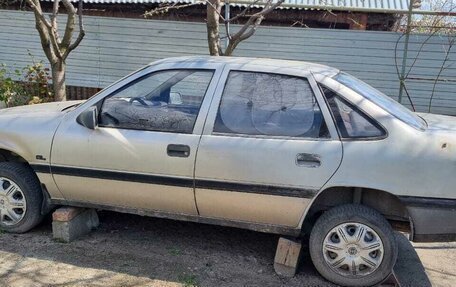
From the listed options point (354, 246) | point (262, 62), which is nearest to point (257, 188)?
point (354, 246)

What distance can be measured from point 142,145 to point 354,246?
183cm

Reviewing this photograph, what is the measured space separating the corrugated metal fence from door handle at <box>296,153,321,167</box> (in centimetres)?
466

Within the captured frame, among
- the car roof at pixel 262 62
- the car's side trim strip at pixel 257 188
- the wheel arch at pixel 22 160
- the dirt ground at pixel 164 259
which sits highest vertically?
the car roof at pixel 262 62

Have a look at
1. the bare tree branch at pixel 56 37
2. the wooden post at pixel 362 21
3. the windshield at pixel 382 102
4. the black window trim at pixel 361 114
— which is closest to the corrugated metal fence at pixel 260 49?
the wooden post at pixel 362 21

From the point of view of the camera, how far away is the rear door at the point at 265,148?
3.25 metres

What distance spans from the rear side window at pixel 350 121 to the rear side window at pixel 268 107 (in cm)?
12

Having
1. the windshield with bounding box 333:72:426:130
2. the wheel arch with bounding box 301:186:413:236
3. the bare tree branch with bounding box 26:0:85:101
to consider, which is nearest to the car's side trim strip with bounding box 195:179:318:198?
the wheel arch with bounding box 301:186:413:236

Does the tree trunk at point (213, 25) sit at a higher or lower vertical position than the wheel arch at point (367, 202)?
higher

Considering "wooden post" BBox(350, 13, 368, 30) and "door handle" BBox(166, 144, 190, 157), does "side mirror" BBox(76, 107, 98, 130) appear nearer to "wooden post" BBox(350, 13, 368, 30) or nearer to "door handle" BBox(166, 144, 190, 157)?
"door handle" BBox(166, 144, 190, 157)

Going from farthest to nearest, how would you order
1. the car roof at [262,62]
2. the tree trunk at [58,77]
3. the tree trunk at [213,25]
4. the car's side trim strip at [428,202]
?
the tree trunk at [58,77] < the tree trunk at [213,25] < the car roof at [262,62] < the car's side trim strip at [428,202]

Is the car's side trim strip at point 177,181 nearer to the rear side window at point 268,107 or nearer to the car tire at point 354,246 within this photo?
the car tire at point 354,246

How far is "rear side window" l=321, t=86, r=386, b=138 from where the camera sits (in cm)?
324

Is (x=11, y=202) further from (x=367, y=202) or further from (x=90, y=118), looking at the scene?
(x=367, y=202)

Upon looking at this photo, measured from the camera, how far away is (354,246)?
10.7 feet
